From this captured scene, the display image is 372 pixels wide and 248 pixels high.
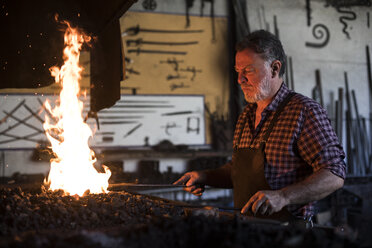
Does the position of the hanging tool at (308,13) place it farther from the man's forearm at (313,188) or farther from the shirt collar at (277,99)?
the man's forearm at (313,188)

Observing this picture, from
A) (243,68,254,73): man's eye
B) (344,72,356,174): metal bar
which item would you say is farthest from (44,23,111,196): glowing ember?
(344,72,356,174): metal bar

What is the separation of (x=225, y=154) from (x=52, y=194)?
3.18m

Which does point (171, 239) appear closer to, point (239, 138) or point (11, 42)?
point (239, 138)

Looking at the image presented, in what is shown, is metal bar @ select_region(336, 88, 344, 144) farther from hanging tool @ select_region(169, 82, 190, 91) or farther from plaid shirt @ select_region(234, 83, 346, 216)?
plaid shirt @ select_region(234, 83, 346, 216)

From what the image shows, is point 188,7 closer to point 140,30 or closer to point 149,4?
point 149,4

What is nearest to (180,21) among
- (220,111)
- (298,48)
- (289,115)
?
(220,111)

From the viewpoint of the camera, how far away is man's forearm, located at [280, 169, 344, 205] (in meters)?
2.10

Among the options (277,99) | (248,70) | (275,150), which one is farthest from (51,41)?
(275,150)

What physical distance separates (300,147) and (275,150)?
Answer: 0.56ft

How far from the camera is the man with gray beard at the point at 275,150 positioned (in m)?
2.14

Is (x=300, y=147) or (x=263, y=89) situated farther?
(x=263, y=89)

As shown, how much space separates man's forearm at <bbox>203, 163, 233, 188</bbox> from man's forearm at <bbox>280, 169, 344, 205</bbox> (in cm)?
88

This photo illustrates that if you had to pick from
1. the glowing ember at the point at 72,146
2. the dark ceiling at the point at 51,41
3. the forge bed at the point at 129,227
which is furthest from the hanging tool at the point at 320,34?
the forge bed at the point at 129,227

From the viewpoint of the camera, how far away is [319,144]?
2.23 meters
